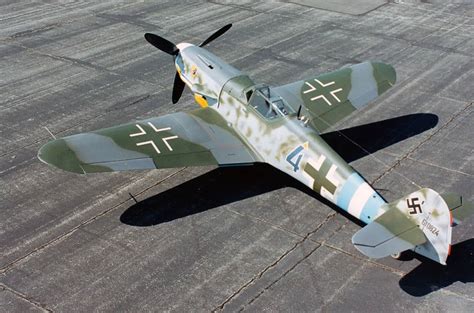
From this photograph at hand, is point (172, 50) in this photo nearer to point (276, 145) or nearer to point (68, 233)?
point (276, 145)

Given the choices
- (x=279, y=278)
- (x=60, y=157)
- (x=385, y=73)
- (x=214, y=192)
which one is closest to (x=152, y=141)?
(x=214, y=192)

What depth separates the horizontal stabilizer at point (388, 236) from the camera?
12656mm

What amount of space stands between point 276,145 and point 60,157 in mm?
5656

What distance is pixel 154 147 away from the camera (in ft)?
54.4

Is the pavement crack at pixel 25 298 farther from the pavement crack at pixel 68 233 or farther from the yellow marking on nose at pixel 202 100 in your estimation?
the yellow marking on nose at pixel 202 100

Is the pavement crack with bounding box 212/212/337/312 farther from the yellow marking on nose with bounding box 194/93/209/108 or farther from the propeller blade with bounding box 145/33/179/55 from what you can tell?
the propeller blade with bounding box 145/33/179/55

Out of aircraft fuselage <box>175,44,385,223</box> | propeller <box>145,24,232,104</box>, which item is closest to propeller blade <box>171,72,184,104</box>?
propeller <box>145,24,232,104</box>

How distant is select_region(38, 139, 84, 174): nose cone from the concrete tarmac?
5.30 feet

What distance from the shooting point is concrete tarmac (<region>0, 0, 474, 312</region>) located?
44.5 feet

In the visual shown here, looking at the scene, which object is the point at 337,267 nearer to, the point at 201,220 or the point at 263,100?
the point at 201,220

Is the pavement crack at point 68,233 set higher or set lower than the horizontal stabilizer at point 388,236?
lower

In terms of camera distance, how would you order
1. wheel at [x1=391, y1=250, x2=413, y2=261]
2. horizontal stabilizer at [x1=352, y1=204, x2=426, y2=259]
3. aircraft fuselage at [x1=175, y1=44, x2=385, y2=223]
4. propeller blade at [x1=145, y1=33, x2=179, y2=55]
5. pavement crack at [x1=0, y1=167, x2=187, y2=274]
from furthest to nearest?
propeller blade at [x1=145, y1=33, x2=179, y2=55], aircraft fuselage at [x1=175, y1=44, x2=385, y2=223], pavement crack at [x1=0, y1=167, x2=187, y2=274], wheel at [x1=391, y1=250, x2=413, y2=261], horizontal stabilizer at [x1=352, y1=204, x2=426, y2=259]

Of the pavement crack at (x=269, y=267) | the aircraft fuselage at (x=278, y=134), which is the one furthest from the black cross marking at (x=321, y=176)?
the pavement crack at (x=269, y=267)

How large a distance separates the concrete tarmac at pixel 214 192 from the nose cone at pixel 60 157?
1.62 meters
